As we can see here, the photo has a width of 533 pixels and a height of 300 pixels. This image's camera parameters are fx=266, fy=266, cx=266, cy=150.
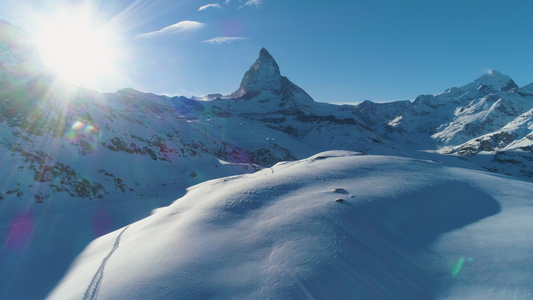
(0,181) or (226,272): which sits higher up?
(0,181)

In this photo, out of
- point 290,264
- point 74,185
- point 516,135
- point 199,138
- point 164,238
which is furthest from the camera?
point 516,135

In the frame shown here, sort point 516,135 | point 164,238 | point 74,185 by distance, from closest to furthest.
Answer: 1. point 164,238
2. point 74,185
3. point 516,135

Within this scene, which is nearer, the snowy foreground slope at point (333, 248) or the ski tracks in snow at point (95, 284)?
the snowy foreground slope at point (333, 248)

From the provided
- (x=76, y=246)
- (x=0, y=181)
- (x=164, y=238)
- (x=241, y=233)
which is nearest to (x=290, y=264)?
(x=241, y=233)

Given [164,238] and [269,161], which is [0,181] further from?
[269,161]

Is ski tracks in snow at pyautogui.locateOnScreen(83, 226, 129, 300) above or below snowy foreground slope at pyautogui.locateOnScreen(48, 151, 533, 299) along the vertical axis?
below

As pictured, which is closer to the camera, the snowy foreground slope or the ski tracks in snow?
the snowy foreground slope

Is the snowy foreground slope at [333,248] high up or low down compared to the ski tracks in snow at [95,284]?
up

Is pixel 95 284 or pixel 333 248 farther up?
pixel 333 248
